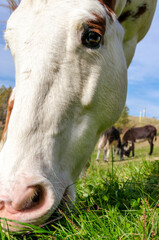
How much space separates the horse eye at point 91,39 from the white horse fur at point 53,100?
46mm

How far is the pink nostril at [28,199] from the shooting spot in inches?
53.6

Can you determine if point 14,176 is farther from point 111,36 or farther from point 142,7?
point 142,7

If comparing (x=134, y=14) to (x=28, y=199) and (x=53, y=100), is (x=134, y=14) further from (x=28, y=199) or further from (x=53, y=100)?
(x=28, y=199)

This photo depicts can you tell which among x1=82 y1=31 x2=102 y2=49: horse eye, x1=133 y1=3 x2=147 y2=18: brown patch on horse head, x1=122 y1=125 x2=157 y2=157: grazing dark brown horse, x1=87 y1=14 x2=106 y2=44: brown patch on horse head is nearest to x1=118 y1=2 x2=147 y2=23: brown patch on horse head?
x1=133 y1=3 x2=147 y2=18: brown patch on horse head

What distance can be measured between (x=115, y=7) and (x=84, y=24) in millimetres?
581

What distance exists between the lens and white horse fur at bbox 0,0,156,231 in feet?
4.74

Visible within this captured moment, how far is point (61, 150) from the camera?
170cm

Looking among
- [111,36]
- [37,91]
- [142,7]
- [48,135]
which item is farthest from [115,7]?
[48,135]

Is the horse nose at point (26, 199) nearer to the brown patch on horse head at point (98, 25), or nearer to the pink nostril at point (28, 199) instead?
the pink nostril at point (28, 199)

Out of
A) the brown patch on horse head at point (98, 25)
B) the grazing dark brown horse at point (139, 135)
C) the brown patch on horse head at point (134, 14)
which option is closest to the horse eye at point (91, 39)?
the brown patch on horse head at point (98, 25)

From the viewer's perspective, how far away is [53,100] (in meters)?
1.69

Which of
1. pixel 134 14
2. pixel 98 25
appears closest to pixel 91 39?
pixel 98 25

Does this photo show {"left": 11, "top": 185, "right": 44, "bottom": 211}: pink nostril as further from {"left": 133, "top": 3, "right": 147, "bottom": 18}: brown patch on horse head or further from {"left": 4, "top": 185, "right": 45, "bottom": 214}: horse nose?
{"left": 133, "top": 3, "right": 147, "bottom": 18}: brown patch on horse head

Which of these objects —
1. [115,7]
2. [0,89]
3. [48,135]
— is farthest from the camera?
[0,89]
